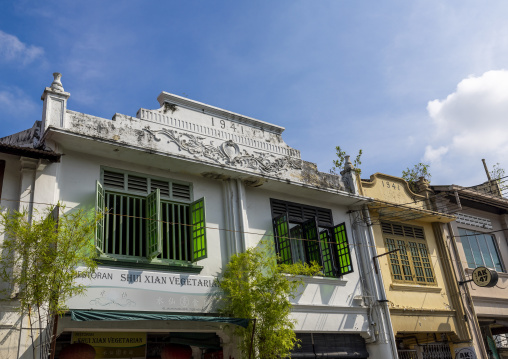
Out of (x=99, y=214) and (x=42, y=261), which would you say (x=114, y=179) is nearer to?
(x=99, y=214)

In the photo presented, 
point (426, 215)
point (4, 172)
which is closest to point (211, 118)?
point (4, 172)

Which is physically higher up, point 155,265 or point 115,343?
point 155,265

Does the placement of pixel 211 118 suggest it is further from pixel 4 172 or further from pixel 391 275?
pixel 391 275

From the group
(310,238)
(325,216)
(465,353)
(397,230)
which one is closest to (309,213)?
(325,216)

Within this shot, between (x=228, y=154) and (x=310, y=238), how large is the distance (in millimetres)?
2986

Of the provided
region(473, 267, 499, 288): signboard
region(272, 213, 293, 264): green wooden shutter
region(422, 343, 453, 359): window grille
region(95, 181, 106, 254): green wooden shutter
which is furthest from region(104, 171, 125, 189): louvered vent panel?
region(473, 267, 499, 288): signboard

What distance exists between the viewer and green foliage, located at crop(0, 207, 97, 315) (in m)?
7.93

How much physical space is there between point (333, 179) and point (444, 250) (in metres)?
4.67

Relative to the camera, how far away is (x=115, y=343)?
9.91 metres

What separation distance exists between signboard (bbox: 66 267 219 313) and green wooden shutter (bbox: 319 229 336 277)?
11.4 ft

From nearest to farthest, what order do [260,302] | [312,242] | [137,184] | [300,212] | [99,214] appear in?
[99,214] < [260,302] < [137,184] < [312,242] < [300,212]

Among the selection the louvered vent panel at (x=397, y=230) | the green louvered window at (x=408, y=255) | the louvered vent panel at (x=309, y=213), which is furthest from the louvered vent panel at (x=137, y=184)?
the louvered vent panel at (x=397, y=230)

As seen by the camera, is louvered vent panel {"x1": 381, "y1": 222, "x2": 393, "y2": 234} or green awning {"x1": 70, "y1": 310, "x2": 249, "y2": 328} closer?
green awning {"x1": 70, "y1": 310, "x2": 249, "y2": 328}

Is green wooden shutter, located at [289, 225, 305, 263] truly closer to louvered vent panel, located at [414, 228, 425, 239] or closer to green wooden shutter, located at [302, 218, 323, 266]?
green wooden shutter, located at [302, 218, 323, 266]
